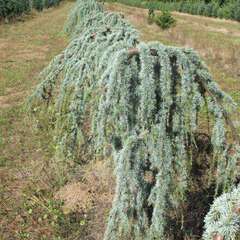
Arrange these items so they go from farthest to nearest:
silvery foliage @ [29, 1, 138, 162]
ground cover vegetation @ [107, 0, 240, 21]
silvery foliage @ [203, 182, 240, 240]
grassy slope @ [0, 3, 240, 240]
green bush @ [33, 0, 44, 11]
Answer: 1. ground cover vegetation @ [107, 0, 240, 21]
2. green bush @ [33, 0, 44, 11]
3. grassy slope @ [0, 3, 240, 240]
4. silvery foliage @ [29, 1, 138, 162]
5. silvery foliage @ [203, 182, 240, 240]

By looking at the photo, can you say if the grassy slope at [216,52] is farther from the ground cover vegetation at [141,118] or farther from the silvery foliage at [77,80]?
the silvery foliage at [77,80]

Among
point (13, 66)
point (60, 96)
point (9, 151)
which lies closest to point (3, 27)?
point (13, 66)

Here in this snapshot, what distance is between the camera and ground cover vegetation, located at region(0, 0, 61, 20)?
1058 inches

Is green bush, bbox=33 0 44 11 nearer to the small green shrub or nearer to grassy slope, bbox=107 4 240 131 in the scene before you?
grassy slope, bbox=107 4 240 131

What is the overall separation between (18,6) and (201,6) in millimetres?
21901

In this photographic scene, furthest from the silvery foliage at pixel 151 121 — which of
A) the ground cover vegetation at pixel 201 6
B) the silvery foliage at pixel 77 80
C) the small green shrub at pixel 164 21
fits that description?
the ground cover vegetation at pixel 201 6

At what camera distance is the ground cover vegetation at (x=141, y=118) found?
4367 mm

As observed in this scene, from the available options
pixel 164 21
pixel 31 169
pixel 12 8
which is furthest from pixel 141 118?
pixel 12 8

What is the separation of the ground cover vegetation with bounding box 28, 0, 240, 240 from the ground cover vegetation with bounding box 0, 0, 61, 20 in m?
22.8

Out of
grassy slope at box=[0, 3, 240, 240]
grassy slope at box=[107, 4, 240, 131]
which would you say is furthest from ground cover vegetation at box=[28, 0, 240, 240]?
grassy slope at box=[107, 4, 240, 131]

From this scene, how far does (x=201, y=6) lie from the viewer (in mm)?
45531

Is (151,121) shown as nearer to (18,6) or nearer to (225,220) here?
(225,220)

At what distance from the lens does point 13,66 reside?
16938 mm

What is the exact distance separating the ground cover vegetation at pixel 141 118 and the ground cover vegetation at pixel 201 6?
39.2 m
